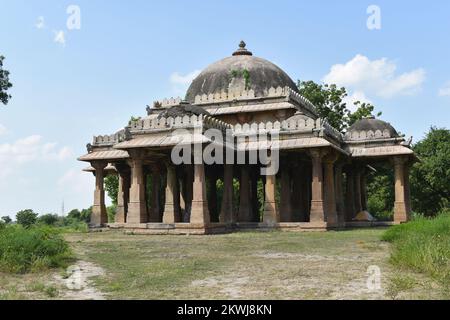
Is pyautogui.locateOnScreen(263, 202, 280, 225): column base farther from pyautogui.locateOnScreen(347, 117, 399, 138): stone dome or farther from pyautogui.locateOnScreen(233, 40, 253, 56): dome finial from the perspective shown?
pyautogui.locateOnScreen(233, 40, 253, 56): dome finial

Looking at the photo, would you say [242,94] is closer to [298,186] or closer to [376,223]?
[298,186]

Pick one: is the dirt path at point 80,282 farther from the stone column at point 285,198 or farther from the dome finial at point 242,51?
the dome finial at point 242,51

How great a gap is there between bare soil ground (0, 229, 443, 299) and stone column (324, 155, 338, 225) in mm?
10967

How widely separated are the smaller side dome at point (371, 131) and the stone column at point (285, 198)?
4332mm

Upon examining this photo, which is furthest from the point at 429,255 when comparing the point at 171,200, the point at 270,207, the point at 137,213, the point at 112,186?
the point at 112,186

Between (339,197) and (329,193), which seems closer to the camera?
(329,193)

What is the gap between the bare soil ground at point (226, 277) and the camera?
7.20m

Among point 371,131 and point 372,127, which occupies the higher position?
point 372,127

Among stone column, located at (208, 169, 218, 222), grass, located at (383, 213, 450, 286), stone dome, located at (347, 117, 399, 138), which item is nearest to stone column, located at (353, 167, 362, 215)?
stone dome, located at (347, 117, 399, 138)

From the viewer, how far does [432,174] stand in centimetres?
3691

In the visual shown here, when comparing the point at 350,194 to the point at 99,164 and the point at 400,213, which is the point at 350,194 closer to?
the point at 400,213

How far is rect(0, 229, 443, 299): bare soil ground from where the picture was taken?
23.6 feet

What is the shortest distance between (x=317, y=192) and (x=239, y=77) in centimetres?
1136

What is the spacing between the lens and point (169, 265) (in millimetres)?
10523
